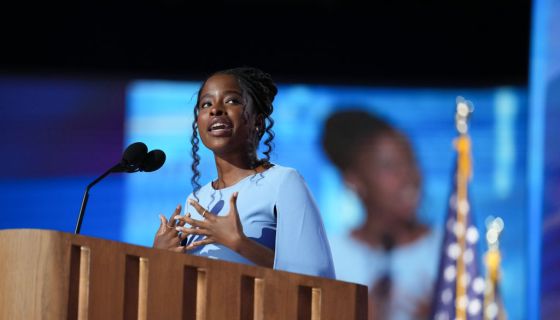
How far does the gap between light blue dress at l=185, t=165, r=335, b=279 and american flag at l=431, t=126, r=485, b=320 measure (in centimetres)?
345

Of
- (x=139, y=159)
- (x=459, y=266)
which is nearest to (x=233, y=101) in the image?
(x=139, y=159)

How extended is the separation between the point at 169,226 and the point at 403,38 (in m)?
4.03

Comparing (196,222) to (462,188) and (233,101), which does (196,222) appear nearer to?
(233,101)

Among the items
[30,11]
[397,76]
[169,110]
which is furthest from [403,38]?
[30,11]

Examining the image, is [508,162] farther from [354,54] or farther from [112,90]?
[112,90]

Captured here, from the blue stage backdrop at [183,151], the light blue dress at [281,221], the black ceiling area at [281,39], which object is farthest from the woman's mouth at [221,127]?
the black ceiling area at [281,39]

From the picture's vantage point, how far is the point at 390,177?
19.4ft

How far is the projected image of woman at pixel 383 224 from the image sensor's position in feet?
19.1

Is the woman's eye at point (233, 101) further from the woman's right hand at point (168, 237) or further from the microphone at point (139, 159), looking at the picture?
the woman's right hand at point (168, 237)

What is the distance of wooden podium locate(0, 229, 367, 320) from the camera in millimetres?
1870

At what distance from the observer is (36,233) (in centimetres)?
188

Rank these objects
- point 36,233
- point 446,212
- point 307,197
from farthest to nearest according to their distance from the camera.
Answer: point 446,212, point 307,197, point 36,233

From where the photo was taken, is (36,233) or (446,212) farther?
(446,212)

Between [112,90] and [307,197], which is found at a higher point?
[112,90]
